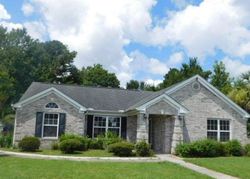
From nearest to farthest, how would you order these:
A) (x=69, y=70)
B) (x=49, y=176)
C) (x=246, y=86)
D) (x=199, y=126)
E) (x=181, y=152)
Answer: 1. (x=49, y=176)
2. (x=181, y=152)
3. (x=199, y=126)
4. (x=246, y=86)
5. (x=69, y=70)

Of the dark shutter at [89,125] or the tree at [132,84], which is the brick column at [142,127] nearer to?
the dark shutter at [89,125]

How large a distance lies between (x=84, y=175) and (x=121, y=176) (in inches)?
59.3

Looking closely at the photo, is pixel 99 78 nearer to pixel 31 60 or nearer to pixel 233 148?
pixel 31 60

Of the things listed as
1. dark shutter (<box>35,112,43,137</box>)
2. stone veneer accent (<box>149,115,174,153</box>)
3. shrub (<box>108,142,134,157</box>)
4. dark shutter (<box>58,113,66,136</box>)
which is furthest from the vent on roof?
dark shutter (<box>35,112,43,137</box>)

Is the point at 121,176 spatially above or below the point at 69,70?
below

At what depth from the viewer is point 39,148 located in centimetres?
2470

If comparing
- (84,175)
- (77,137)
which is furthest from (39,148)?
(84,175)

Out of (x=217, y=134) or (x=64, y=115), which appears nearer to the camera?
(x=64, y=115)

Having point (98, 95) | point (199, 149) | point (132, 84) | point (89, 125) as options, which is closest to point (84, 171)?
point (199, 149)

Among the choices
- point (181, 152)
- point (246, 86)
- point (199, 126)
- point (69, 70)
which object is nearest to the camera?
point (181, 152)

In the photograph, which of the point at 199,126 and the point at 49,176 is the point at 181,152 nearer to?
the point at 199,126

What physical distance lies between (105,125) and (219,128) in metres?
9.68

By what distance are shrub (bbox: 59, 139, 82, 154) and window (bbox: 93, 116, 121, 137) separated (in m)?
4.24

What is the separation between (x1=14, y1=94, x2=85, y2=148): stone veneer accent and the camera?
24.8 metres
